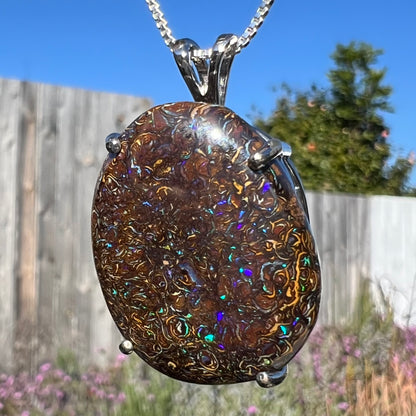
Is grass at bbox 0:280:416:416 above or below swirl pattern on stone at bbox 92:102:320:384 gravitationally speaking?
below

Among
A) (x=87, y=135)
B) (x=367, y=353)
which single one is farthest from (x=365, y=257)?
(x=87, y=135)

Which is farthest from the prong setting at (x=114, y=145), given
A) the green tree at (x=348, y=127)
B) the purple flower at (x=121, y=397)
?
the green tree at (x=348, y=127)

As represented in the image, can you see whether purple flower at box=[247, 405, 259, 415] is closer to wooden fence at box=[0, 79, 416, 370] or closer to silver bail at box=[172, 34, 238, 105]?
wooden fence at box=[0, 79, 416, 370]

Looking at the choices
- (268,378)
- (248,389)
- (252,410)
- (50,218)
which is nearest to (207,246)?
(268,378)

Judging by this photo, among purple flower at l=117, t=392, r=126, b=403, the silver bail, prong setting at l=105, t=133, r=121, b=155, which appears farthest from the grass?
the silver bail

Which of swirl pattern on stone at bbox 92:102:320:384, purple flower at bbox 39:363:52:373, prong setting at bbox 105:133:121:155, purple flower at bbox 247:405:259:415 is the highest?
prong setting at bbox 105:133:121:155

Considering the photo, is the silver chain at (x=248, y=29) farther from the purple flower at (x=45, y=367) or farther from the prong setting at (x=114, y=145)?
the purple flower at (x=45, y=367)

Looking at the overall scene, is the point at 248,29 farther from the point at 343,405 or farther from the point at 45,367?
the point at 45,367
